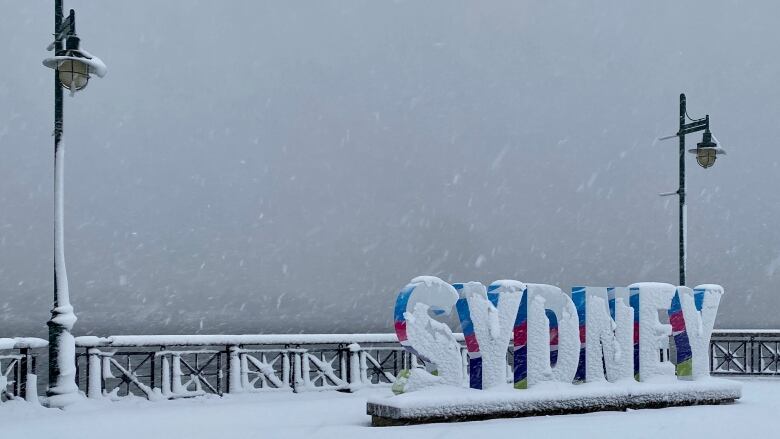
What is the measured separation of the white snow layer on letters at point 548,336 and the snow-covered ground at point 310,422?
70 centimetres

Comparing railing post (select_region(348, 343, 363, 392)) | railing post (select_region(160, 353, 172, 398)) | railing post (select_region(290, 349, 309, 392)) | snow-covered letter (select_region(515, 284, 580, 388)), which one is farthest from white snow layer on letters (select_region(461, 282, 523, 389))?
railing post (select_region(160, 353, 172, 398))

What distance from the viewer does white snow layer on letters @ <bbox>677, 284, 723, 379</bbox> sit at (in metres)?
14.4

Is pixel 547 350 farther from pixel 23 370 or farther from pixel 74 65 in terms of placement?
pixel 74 65

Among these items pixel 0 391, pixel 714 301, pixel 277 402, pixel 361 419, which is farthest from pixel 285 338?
pixel 714 301

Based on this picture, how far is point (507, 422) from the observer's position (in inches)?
461

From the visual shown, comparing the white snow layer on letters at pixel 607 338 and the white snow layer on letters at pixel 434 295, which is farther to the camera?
the white snow layer on letters at pixel 607 338

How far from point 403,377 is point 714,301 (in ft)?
20.7

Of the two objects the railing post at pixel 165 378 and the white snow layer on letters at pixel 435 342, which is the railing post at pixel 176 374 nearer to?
the railing post at pixel 165 378

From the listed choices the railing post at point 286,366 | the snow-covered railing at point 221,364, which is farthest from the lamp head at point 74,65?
the railing post at point 286,366

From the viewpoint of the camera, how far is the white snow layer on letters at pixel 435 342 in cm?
1148

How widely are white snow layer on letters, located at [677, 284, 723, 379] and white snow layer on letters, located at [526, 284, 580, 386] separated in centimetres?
240

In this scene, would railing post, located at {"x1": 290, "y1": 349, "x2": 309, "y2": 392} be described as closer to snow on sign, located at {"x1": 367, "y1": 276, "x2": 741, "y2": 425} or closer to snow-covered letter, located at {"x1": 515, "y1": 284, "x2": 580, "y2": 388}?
snow on sign, located at {"x1": 367, "y1": 276, "x2": 741, "y2": 425}

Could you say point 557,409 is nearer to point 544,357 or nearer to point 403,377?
point 544,357

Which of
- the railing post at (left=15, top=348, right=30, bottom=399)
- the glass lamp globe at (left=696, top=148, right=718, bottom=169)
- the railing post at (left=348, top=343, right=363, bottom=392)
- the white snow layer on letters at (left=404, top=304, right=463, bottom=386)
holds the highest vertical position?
the glass lamp globe at (left=696, top=148, right=718, bottom=169)
